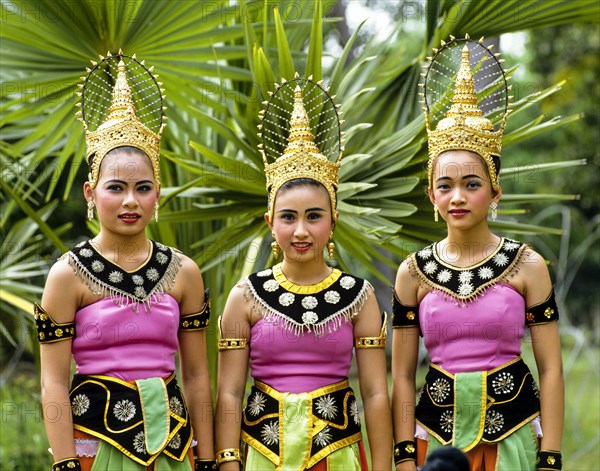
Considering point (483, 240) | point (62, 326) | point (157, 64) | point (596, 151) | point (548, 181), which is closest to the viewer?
point (62, 326)

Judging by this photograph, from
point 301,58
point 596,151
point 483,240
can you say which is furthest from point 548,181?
point 483,240

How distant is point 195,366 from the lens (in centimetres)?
384

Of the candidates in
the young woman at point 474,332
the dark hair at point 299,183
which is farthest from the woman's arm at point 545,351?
the dark hair at point 299,183

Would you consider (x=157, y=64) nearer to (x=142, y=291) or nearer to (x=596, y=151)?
(x=142, y=291)

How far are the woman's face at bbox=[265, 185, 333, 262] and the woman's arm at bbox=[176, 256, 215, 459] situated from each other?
15.8 inches

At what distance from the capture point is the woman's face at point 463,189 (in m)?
3.70

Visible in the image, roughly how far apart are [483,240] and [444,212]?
21 cm

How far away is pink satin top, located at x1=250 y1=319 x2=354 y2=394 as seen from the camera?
12.1 ft

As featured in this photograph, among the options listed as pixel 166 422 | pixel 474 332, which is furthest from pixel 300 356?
pixel 474 332

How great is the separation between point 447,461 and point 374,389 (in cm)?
99

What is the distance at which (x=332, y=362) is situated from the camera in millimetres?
3703

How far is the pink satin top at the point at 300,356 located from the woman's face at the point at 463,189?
0.62 metres

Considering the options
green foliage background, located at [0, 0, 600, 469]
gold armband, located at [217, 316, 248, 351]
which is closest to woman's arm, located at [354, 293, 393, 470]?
gold armband, located at [217, 316, 248, 351]

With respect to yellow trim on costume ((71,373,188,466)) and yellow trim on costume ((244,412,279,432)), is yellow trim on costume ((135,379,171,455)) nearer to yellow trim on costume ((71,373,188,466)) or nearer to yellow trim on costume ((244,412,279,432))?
yellow trim on costume ((71,373,188,466))
